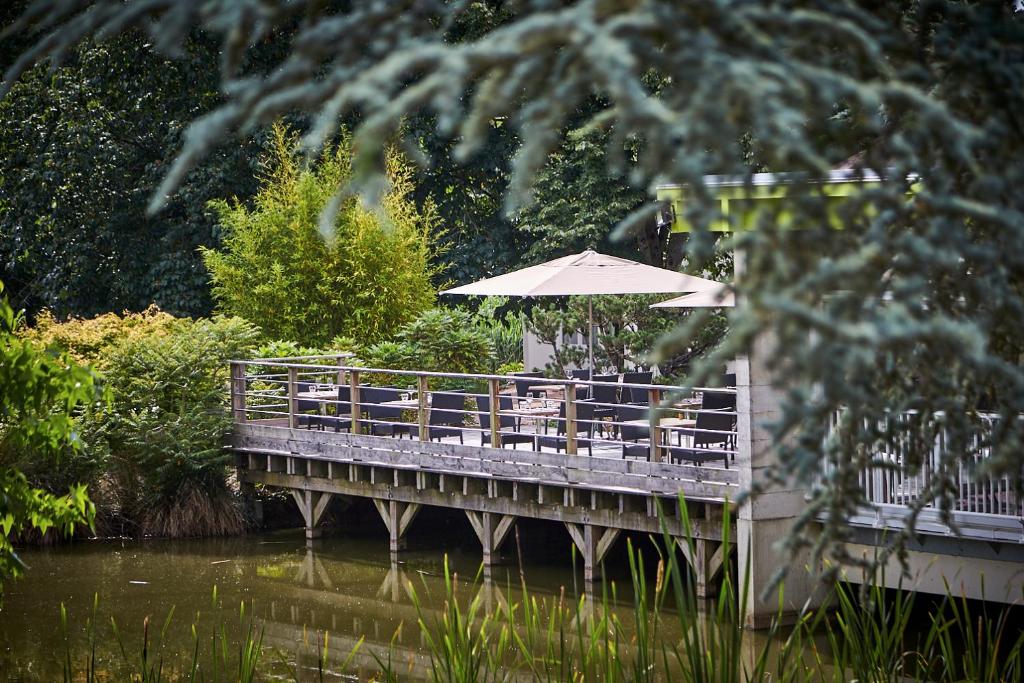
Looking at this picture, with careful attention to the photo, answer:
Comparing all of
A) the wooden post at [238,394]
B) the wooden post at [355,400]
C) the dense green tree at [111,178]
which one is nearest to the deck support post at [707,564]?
the wooden post at [355,400]

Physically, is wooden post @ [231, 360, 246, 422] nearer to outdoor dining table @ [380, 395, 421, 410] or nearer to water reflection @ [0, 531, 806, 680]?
water reflection @ [0, 531, 806, 680]

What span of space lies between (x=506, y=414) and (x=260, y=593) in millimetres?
2795

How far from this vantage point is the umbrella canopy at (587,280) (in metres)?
14.4

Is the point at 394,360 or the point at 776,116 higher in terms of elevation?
the point at 776,116

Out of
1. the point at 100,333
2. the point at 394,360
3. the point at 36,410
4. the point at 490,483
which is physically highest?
the point at 100,333

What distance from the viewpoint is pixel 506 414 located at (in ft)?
42.5

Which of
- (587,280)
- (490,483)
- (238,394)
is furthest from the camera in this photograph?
(238,394)

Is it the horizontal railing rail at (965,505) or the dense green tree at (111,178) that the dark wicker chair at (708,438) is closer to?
the horizontal railing rail at (965,505)

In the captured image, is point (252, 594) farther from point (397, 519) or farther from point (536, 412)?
point (536, 412)

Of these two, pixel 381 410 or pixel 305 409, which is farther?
pixel 305 409

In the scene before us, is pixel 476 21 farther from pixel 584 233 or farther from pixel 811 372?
pixel 811 372

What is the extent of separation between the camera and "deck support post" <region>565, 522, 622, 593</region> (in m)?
12.1

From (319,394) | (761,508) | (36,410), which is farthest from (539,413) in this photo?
(36,410)

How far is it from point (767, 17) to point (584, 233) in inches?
759
